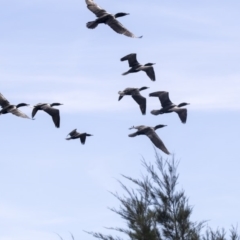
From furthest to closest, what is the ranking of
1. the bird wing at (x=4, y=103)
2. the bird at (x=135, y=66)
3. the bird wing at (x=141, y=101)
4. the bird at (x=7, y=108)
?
the bird at (x=135, y=66)
the bird wing at (x=141, y=101)
the bird wing at (x=4, y=103)
the bird at (x=7, y=108)

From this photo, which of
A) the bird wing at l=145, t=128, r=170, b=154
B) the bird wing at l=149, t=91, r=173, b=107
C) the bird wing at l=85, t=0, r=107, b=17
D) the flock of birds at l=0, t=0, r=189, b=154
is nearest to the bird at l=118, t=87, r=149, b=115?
the flock of birds at l=0, t=0, r=189, b=154

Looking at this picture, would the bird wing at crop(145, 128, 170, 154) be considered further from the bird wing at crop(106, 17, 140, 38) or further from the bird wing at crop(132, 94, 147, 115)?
the bird wing at crop(106, 17, 140, 38)

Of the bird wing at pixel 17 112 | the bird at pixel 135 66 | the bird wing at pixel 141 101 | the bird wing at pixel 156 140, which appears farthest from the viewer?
the bird at pixel 135 66

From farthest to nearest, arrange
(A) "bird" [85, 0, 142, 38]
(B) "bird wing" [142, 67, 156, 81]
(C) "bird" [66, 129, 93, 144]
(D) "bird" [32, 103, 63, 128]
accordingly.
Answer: (B) "bird wing" [142, 67, 156, 81], (C) "bird" [66, 129, 93, 144], (D) "bird" [32, 103, 63, 128], (A) "bird" [85, 0, 142, 38]

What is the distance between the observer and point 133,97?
108ft

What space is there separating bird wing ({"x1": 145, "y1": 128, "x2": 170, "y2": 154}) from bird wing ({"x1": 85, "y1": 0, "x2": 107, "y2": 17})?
4.24 meters

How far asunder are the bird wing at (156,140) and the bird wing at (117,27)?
3.73 meters

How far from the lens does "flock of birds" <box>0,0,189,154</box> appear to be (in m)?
29.8

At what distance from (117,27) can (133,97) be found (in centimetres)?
427

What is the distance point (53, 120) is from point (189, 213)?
46.2 feet

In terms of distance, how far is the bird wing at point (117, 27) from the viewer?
28.6 metres

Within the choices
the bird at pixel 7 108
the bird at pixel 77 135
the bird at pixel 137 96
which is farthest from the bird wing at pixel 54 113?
the bird at pixel 137 96

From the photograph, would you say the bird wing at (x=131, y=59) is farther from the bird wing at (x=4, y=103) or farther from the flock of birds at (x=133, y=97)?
the bird wing at (x=4, y=103)

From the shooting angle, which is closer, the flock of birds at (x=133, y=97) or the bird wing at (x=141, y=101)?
the flock of birds at (x=133, y=97)
